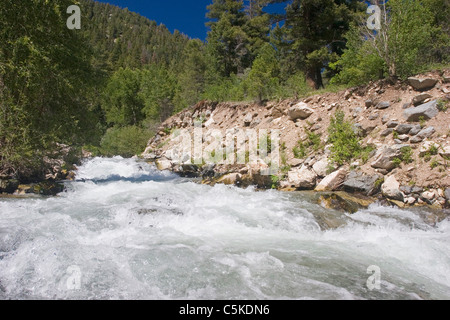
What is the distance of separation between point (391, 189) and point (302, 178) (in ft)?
8.79

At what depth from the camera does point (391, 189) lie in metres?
7.32

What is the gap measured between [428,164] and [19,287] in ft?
29.9

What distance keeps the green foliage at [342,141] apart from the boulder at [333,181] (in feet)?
2.28

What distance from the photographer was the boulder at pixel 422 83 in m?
8.94

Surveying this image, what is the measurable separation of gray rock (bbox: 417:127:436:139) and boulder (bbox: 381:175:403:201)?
1631mm

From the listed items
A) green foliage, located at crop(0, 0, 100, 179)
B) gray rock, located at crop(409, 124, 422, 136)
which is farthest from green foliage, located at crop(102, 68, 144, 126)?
gray rock, located at crop(409, 124, 422, 136)

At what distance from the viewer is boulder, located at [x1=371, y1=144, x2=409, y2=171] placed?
311 inches

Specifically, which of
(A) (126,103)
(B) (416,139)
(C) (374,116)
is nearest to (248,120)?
(C) (374,116)

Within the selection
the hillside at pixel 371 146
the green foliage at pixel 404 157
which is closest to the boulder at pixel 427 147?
the hillside at pixel 371 146

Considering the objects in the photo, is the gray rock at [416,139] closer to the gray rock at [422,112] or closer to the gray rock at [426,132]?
the gray rock at [426,132]

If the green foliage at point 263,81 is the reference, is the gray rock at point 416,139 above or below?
below

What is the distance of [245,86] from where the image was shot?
17984 mm
